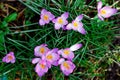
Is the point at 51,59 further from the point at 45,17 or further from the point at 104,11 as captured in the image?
the point at 104,11

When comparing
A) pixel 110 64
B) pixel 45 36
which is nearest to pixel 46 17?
pixel 45 36

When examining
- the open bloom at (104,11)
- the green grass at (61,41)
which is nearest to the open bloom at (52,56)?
the green grass at (61,41)

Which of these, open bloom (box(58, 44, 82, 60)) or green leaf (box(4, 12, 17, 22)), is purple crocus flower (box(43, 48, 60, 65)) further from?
green leaf (box(4, 12, 17, 22))

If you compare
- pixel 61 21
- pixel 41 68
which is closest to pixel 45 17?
pixel 61 21

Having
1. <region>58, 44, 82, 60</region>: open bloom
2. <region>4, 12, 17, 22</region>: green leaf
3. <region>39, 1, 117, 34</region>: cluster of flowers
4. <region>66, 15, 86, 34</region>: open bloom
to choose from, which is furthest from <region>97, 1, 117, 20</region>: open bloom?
<region>4, 12, 17, 22</region>: green leaf

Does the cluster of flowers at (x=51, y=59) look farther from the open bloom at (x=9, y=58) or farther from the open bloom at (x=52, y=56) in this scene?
the open bloom at (x=9, y=58)
